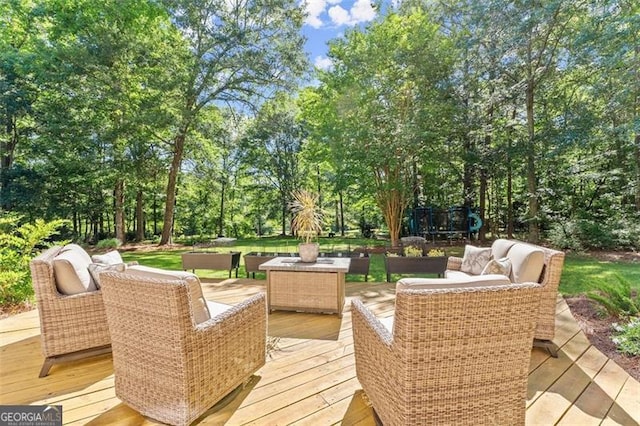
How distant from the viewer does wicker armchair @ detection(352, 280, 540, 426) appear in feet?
4.51

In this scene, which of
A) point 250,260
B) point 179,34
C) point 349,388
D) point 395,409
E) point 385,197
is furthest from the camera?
point 179,34

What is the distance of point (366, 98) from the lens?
337 inches

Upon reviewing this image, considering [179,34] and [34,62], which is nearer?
[34,62]

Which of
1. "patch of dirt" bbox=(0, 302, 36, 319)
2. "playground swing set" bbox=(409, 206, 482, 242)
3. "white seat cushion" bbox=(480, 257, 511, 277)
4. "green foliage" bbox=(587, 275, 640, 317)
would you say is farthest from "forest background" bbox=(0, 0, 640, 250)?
"patch of dirt" bbox=(0, 302, 36, 319)

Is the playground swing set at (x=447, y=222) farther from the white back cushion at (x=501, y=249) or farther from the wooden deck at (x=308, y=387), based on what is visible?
the wooden deck at (x=308, y=387)

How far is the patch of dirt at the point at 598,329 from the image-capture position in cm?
246

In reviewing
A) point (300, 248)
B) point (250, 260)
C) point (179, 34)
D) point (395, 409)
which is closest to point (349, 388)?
point (395, 409)

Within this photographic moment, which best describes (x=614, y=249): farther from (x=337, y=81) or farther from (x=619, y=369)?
(x=337, y=81)

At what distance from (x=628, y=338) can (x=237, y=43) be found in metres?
11.2

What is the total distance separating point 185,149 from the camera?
12.1 meters

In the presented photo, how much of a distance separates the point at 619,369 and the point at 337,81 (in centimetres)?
896

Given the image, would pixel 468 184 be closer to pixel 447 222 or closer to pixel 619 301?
pixel 447 222

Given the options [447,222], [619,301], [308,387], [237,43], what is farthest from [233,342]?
[237,43]

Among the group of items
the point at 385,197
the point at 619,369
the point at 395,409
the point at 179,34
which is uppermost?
the point at 179,34
